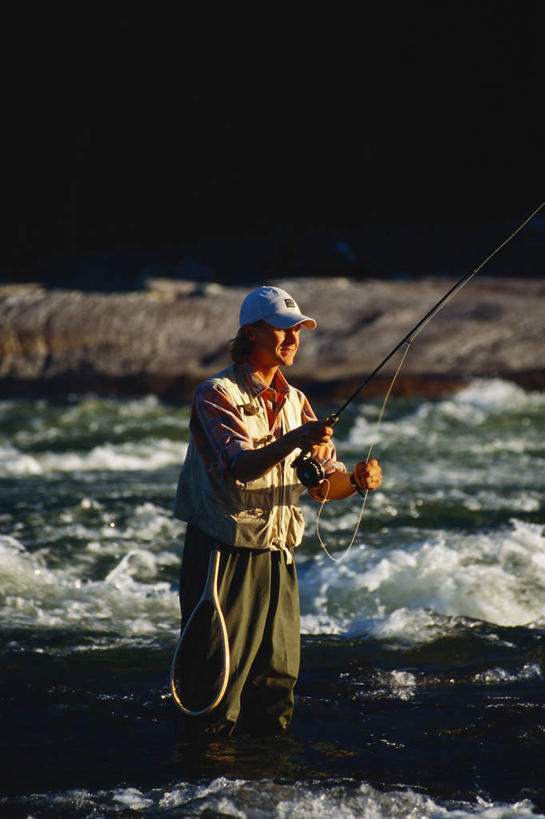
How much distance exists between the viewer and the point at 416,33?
15.9 m

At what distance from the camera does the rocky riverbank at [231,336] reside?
1005 cm

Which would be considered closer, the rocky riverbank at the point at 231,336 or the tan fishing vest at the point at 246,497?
the tan fishing vest at the point at 246,497

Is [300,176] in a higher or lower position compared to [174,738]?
higher

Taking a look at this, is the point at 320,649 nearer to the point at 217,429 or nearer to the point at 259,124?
the point at 217,429

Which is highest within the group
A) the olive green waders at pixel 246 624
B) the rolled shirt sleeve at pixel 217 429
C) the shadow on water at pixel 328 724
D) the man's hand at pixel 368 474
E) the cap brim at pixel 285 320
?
the cap brim at pixel 285 320

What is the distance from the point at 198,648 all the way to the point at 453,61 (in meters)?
14.3

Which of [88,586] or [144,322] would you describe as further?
[144,322]

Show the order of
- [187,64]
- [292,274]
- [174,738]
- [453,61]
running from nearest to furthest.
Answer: [174,738], [292,274], [453,61], [187,64]

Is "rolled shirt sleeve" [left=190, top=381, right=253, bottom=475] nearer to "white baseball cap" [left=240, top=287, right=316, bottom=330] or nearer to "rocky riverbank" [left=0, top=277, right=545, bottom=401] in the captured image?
"white baseball cap" [left=240, top=287, right=316, bottom=330]

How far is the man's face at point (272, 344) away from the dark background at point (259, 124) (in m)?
11.9

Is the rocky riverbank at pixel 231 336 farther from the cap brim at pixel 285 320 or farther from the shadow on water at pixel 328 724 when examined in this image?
the cap brim at pixel 285 320

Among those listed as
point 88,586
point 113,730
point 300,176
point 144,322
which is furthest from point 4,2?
point 113,730

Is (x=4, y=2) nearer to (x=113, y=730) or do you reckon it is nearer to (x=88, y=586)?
(x=88, y=586)

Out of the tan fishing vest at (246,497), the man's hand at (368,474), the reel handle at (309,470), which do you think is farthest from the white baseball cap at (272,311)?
the man's hand at (368,474)
